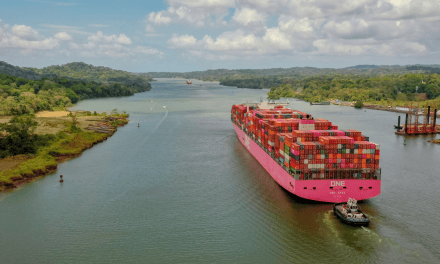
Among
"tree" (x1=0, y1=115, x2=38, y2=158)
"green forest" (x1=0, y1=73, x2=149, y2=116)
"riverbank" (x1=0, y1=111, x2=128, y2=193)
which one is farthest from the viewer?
"green forest" (x1=0, y1=73, x2=149, y2=116)

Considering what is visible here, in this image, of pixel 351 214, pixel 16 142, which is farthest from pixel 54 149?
pixel 351 214

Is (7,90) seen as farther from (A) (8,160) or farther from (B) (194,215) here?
(B) (194,215)

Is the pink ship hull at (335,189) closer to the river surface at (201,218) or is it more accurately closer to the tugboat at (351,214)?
the river surface at (201,218)

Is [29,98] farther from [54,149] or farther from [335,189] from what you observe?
[335,189]

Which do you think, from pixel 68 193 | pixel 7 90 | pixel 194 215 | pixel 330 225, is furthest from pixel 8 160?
pixel 7 90

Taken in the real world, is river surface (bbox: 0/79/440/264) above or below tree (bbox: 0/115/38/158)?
below

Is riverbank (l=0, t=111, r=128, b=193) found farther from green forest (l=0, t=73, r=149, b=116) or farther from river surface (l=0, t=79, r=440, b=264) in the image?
green forest (l=0, t=73, r=149, b=116)

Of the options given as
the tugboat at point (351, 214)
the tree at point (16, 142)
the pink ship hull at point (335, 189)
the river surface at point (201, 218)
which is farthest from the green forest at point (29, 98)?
the tugboat at point (351, 214)

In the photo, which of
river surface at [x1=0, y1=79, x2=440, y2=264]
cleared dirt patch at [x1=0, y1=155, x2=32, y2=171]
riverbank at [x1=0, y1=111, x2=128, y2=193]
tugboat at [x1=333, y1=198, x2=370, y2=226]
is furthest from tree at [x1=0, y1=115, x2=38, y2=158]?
tugboat at [x1=333, y1=198, x2=370, y2=226]
